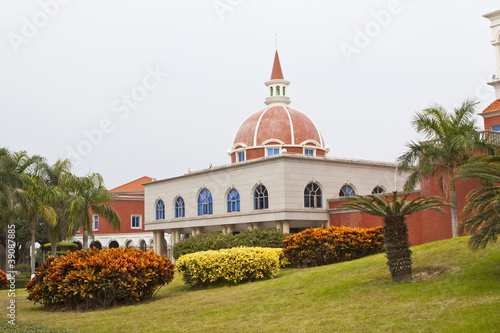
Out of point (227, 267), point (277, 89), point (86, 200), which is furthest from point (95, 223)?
point (227, 267)

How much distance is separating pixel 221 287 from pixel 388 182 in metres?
23.6

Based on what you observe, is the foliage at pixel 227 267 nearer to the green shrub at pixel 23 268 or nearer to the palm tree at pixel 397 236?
the palm tree at pixel 397 236

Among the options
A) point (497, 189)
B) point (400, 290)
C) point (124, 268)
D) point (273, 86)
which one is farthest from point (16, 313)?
point (273, 86)

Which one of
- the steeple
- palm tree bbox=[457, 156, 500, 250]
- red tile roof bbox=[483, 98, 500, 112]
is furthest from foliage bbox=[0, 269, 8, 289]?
the steeple

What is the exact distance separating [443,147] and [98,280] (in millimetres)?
14002

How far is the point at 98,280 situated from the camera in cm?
1513

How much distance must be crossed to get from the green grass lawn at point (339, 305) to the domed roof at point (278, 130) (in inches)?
965

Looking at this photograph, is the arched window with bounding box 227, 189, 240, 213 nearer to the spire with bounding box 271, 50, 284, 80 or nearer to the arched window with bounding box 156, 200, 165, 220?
the arched window with bounding box 156, 200, 165, 220

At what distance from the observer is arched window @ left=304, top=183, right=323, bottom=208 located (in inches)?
1377

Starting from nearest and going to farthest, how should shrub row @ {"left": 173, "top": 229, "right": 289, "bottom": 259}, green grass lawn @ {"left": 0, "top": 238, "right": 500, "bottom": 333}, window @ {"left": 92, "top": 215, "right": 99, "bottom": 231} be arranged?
1. green grass lawn @ {"left": 0, "top": 238, "right": 500, "bottom": 333}
2. shrub row @ {"left": 173, "top": 229, "right": 289, "bottom": 259}
3. window @ {"left": 92, "top": 215, "right": 99, "bottom": 231}

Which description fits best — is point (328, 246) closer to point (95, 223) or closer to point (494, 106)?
point (494, 106)

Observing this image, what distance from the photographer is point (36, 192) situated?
3061cm

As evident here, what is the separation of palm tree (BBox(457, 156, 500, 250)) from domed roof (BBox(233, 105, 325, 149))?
28108mm

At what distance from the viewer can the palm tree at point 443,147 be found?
2208 centimetres
